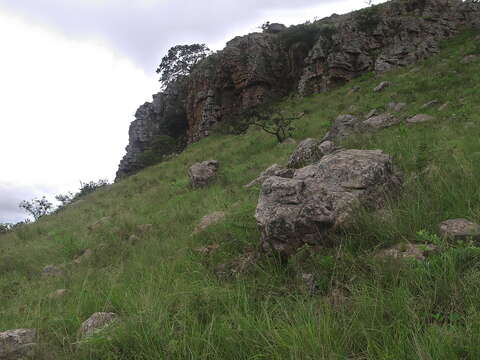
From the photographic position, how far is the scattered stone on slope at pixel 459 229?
2.22 metres

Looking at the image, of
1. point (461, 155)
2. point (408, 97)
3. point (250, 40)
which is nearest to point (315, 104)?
point (408, 97)

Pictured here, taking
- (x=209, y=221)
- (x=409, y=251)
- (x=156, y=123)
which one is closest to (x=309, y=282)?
(x=409, y=251)

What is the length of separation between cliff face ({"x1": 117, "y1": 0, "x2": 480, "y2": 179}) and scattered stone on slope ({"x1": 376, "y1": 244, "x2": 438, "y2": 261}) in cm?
2145

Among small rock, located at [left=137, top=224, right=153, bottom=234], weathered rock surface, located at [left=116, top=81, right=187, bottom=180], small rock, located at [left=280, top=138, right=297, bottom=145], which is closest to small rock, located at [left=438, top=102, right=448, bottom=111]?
small rock, located at [left=280, top=138, right=297, bottom=145]

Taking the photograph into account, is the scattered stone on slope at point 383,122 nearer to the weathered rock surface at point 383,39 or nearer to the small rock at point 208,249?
the small rock at point 208,249

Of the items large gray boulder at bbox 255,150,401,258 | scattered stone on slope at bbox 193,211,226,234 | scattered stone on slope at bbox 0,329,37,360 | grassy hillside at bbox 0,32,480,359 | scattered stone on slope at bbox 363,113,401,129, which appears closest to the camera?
grassy hillside at bbox 0,32,480,359

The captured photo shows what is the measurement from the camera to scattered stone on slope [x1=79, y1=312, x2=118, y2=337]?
2.31 metres

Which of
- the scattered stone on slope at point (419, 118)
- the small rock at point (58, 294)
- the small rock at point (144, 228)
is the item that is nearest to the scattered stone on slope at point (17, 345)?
the small rock at point (58, 294)

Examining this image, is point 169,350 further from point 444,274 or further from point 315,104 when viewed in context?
point 315,104

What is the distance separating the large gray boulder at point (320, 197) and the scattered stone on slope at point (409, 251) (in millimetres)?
559

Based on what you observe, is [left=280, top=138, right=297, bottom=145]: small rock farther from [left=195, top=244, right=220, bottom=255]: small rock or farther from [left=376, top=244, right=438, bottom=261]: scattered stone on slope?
[left=376, top=244, right=438, bottom=261]: scattered stone on slope

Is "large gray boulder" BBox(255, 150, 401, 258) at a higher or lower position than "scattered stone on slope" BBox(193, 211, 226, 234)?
higher

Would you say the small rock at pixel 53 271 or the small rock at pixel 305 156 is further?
the small rock at pixel 305 156

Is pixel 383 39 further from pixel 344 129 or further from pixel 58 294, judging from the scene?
pixel 58 294
